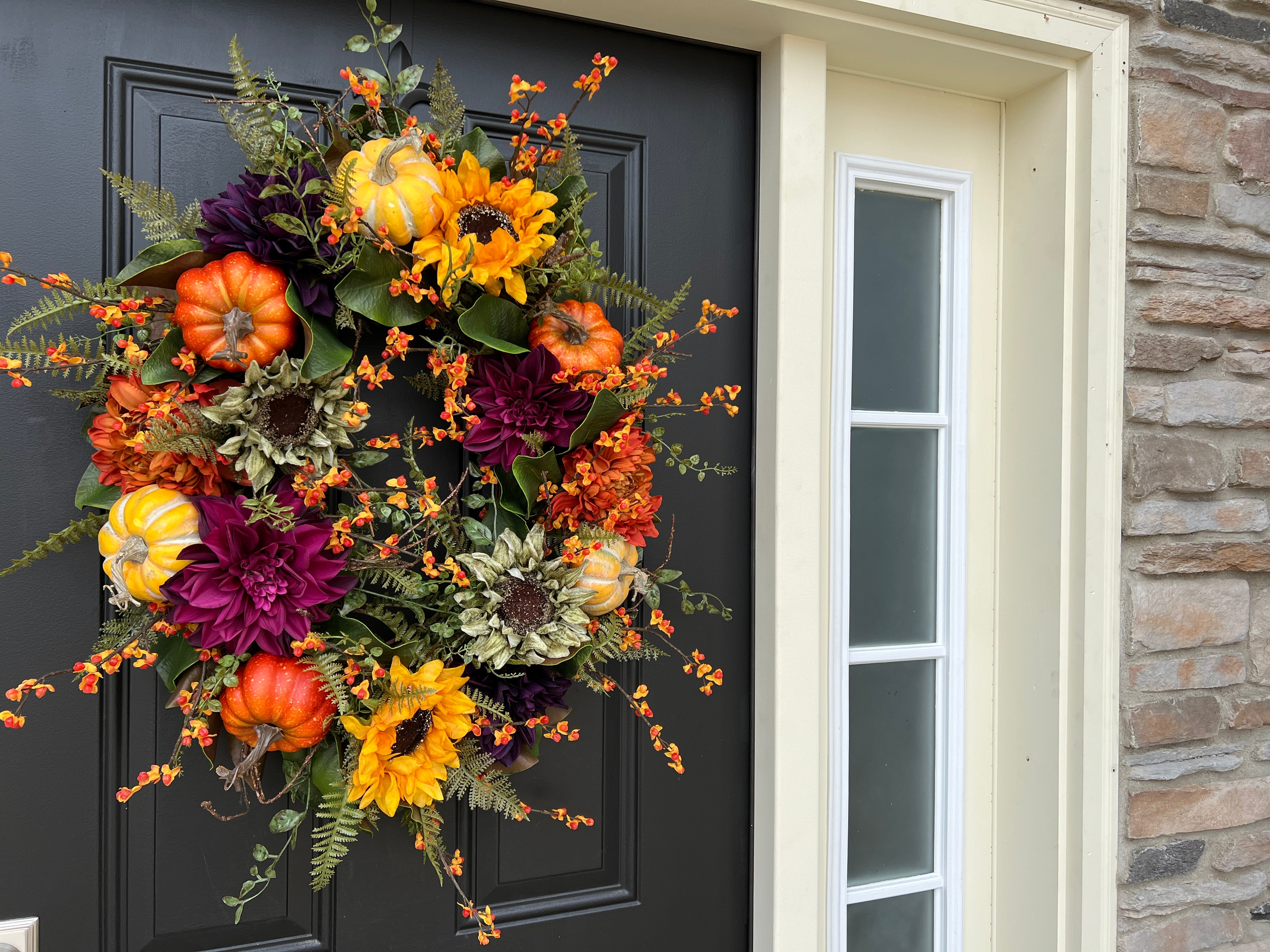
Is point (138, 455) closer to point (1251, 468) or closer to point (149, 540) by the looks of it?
point (149, 540)

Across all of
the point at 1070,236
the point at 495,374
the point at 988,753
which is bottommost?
the point at 988,753

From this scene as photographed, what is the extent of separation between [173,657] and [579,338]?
571 mm

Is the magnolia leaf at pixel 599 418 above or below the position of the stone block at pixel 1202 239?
below

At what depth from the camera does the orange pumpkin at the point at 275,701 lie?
0.81m

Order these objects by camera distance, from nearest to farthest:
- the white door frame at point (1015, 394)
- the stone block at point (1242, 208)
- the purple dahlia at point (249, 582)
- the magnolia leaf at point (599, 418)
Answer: the purple dahlia at point (249, 582) < the magnolia leaf at point (599, 418) < the white door frame at point (1015, 394) < the stone block at point (1242, 208)

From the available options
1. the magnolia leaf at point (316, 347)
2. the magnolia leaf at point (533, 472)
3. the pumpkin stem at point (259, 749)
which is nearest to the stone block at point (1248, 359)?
the magnolia leaf at point (533, 472)

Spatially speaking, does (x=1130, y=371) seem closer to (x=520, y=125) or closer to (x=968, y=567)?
(x=968, y=567)

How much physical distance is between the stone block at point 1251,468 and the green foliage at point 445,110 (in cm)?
129

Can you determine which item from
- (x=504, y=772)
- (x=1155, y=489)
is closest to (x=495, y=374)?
(x=504, y=772)

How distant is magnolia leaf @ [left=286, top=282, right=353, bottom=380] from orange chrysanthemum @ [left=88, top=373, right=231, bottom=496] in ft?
0.42

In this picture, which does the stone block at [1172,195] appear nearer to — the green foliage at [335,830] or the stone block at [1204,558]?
the stone block at [1204,558]

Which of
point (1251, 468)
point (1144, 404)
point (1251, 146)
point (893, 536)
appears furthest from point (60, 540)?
point (1251, 146)

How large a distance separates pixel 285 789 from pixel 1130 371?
4.28 feet

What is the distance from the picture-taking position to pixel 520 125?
108 centimetres
